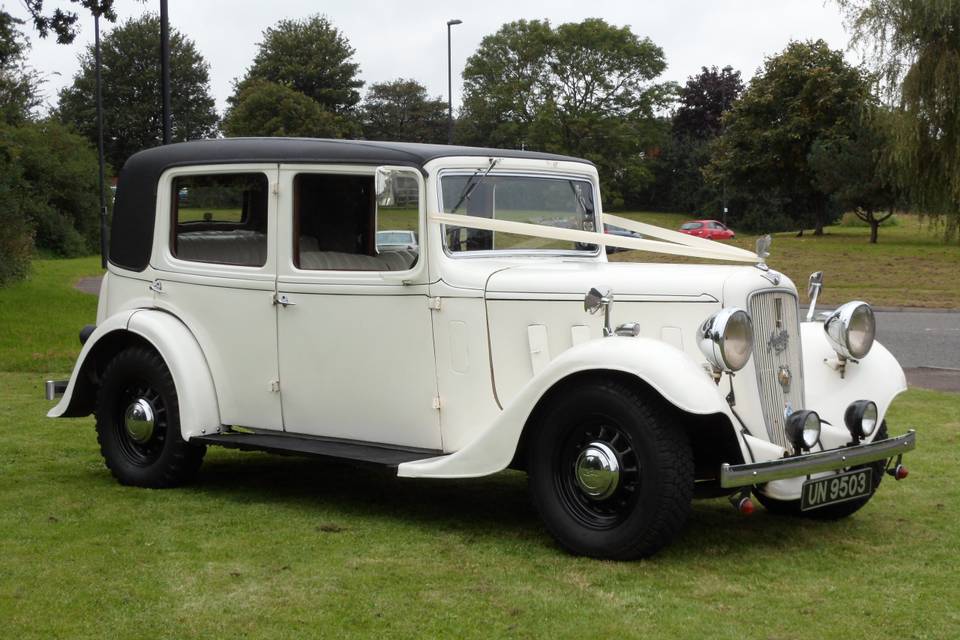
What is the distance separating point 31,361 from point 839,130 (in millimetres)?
42632

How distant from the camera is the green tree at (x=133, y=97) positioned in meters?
63.2

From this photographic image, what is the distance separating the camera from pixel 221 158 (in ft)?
22.7

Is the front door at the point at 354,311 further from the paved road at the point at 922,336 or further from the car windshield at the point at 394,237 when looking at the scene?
the paved road at the point at 922,336

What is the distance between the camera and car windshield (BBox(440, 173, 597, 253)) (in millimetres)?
6281

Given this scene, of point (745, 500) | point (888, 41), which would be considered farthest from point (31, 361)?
point (888, 41)

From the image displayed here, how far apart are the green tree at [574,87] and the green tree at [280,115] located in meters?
9.42

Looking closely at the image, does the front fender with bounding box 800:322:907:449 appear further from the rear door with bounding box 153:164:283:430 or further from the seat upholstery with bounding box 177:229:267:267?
the seat upholstery with bounding box 177:229:267:267

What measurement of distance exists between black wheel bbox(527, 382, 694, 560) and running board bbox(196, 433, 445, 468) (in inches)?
30.0

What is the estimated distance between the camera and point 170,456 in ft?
22.3

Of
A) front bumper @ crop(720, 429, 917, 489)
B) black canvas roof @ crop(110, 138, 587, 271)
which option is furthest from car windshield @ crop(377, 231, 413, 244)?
front bumper @ crop(720, 429, 917, 489)

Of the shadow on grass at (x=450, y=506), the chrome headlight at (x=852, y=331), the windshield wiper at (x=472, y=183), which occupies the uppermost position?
the windshield wiper at (x=472, y=183)

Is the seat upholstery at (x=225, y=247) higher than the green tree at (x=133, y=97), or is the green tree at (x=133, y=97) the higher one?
the green tree at (x=133, y=97)

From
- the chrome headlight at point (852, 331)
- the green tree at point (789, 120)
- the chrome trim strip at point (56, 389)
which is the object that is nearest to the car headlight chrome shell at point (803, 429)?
the chrome headlight at point (852, 331)

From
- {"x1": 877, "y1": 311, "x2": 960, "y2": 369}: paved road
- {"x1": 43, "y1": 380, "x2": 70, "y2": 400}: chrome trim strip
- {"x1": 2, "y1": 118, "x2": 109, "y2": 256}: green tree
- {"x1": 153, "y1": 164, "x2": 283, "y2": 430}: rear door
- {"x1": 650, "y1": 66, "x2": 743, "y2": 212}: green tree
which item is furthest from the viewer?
{"x1": 650, "y1": 66, "x2": 743, "y2": 212}: green tree
